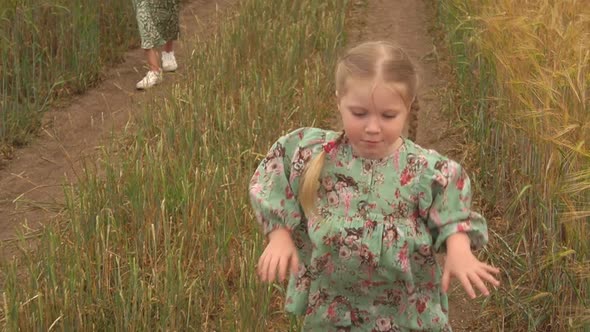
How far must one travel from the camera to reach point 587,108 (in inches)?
109

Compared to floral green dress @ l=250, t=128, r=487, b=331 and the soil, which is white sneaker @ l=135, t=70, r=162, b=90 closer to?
the soil

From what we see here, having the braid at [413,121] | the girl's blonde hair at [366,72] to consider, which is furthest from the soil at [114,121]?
the girl's blonde hair at [366,72]

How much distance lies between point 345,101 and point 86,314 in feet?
3.91

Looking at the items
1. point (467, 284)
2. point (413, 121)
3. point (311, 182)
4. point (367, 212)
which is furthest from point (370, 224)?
point (413, 121)

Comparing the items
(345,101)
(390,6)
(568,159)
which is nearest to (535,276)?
(568,159)

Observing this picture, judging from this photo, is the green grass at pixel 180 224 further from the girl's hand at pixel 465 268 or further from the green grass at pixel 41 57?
the girl's hand at pixel 465 268

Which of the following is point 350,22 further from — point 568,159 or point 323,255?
point 323,255

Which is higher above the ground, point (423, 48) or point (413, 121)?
point (413, 121)

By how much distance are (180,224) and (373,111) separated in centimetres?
157

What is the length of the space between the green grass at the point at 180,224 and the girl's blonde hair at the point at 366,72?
2.63 ft

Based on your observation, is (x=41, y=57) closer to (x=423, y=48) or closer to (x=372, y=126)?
(x=423, y=48)

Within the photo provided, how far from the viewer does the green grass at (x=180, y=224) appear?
266cm

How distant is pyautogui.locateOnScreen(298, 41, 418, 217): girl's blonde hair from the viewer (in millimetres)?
1897

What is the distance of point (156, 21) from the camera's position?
5.62m
